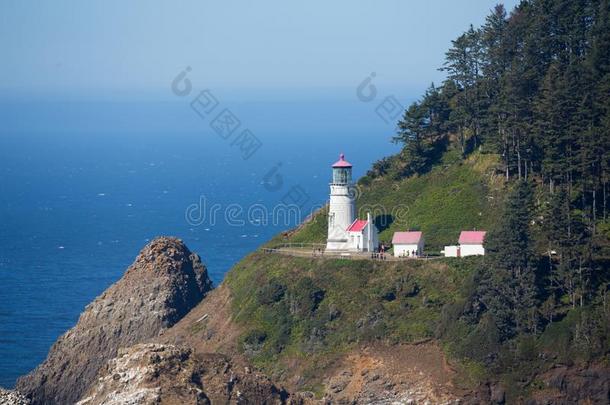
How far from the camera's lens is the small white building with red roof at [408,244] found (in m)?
86.8

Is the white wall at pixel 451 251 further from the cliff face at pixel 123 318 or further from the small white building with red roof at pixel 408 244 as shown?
the cliff face at pixel 123 318

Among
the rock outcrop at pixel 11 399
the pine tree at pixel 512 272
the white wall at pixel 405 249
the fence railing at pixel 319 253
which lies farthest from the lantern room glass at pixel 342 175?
→ the rock outcrop at pixel 11 399

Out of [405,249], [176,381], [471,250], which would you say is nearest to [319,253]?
[405,249]

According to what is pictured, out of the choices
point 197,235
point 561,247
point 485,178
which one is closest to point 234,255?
point 197,235

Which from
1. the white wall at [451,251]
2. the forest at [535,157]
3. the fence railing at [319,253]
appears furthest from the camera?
the fence railing at [319,253]

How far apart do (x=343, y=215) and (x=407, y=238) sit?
17.6ft

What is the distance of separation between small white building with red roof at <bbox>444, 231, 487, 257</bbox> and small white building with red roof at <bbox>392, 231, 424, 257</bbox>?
1808 mm

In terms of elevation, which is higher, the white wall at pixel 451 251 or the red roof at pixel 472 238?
the red roof at pixel 472 238

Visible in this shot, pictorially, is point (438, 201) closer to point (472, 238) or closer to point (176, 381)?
point (472, 238)

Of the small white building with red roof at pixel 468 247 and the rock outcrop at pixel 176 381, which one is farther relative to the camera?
the small white building with red roof at pixel 468 247

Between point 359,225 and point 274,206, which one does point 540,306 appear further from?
point 274,206

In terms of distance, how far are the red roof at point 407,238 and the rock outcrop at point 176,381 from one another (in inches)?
897

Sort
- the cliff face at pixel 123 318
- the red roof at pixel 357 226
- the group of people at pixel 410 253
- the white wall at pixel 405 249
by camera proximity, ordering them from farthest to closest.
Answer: the red roof at pixel 357 226 → the white wall at pixel 405 249 → the group of people at pixel 410 253 → the cliff face at pixel 123 318

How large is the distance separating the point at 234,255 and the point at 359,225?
4201 cm
